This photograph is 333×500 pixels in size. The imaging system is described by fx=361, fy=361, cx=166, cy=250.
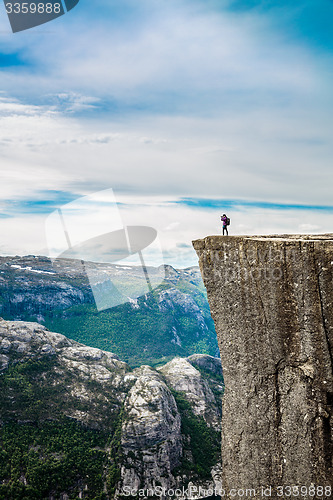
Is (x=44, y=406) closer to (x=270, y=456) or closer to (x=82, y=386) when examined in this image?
(x=82, y=386)

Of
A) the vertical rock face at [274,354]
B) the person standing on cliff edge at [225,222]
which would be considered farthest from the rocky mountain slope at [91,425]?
the person standing on cliff edge at [225,222]

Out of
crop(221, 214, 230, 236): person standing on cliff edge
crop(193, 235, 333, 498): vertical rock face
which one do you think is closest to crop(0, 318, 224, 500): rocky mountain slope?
crop(193, 235, 333, 498): vertical rock face

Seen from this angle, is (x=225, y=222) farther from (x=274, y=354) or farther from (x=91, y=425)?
(x=91, y=425)

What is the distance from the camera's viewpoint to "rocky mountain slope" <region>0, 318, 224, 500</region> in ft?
A: 267

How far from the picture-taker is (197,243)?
511 inches

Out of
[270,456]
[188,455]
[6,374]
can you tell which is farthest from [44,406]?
[270,456]

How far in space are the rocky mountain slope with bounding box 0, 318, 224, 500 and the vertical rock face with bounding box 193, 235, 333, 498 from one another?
80280mm

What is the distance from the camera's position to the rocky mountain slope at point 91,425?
8138 centimetres

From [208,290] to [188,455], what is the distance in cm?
10452

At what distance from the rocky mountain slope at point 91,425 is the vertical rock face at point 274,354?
3161 inches

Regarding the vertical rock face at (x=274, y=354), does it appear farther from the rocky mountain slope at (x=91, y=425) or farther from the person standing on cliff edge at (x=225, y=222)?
the rocky mountain slope at (x=91, y=425)

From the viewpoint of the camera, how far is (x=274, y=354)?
11.6 metres

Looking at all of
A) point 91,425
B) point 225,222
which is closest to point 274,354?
point 225,222

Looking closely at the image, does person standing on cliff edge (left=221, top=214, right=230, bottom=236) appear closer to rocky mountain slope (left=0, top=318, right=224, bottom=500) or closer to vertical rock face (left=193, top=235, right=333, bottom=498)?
vertical rock face (left=193, top=235, right=333, bottom=498)
